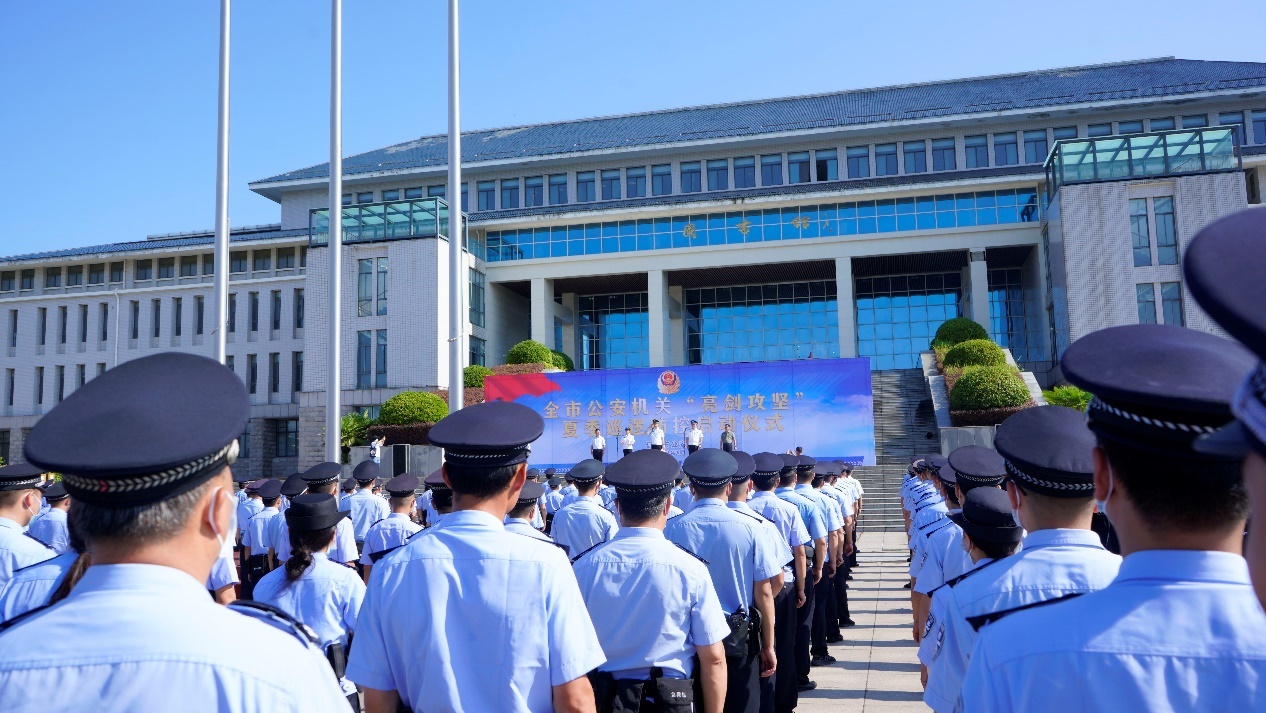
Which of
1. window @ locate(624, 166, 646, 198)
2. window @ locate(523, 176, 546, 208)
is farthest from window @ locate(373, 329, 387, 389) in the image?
window @ locate(624, 166, 646, 198)

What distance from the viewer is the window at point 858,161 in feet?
123

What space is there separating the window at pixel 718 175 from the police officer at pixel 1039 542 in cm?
3671

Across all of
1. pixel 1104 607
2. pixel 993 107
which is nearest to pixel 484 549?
pixel 1104 607

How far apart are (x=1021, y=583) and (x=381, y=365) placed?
3200 centimetres

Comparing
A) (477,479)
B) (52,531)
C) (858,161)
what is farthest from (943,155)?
(477,479)

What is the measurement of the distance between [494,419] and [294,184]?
42.4 m

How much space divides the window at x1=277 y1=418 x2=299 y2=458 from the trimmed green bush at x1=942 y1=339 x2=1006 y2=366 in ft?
85.9

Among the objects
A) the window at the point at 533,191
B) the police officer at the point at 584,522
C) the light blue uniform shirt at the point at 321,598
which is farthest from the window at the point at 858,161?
the light blue uniform shirt at the point at 321,598

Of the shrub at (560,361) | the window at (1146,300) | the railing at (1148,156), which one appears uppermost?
the railing at (1148,156)

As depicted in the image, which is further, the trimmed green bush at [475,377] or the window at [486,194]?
the window at [486,194]

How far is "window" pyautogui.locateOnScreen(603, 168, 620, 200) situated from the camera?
39.8 m

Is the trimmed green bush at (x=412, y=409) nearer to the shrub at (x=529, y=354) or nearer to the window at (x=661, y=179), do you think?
the shrub at (x=529, y=354)

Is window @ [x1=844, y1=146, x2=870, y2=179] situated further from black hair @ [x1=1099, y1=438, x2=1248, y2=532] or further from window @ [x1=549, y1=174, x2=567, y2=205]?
black hair @ [x1=1099, y1=438, x2=1248, y2=532]

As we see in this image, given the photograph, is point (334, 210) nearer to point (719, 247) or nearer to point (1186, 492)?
point (1186, 492)
